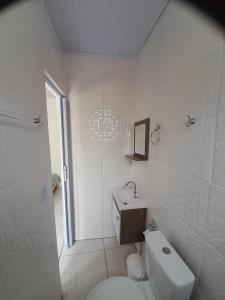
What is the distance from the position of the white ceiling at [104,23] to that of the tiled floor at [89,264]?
8.01ft

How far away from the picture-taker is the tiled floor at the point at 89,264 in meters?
1.41

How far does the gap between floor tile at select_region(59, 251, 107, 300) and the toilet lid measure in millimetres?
533

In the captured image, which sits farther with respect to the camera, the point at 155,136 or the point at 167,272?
the point at 155,136

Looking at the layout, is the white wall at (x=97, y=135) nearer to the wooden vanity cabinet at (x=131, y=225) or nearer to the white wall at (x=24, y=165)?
the wooden vanity cabinet at (x=131, y=225)

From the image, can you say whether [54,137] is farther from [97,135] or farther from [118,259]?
[118,259]

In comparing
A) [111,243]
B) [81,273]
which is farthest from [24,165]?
[111,243]

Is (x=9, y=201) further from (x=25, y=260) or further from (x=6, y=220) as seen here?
(x=25, y=260)

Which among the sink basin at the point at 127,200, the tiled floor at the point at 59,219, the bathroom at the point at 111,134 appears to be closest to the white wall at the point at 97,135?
the bathroom at the point at 111,134

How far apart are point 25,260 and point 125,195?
4.39 feet

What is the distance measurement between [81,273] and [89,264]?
127 millimetres

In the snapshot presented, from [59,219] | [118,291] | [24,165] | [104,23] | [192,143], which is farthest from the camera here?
[59,219]

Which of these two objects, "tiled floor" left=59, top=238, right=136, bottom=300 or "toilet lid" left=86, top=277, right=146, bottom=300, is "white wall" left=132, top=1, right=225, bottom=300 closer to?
"toilet lid" left=86, top=277, right=146, bottom=300

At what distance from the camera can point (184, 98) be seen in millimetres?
876

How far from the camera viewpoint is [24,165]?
0.69 meters
